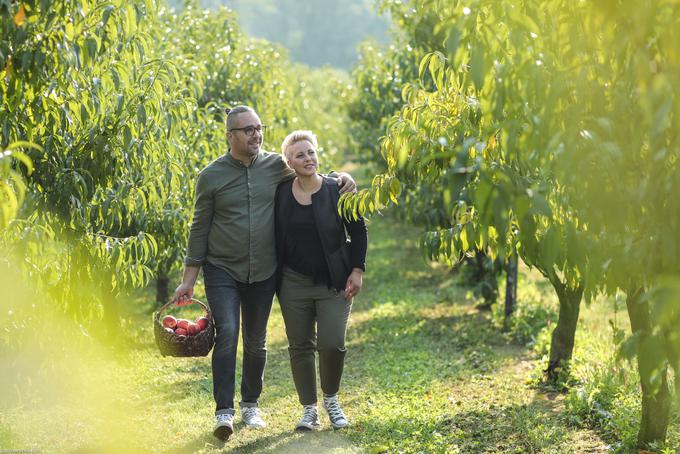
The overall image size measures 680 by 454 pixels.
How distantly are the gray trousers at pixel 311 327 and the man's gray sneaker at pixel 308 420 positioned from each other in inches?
2.5

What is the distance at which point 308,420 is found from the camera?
673 centimetres

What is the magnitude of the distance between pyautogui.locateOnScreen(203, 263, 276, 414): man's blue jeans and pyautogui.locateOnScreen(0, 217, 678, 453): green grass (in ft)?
1.54

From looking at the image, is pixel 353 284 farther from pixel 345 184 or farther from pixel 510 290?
pixel 510 290

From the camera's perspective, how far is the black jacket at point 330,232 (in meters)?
6.34

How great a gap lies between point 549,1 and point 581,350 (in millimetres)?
6720

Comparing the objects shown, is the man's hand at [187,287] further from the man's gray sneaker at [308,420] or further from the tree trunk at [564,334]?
the tree trunk at [564,334]

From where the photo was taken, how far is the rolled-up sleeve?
6375 millimetres

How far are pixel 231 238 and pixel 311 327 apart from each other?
3.06 feet

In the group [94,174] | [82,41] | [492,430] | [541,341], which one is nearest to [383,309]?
[541,341]

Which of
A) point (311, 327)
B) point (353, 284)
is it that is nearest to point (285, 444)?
point (311, 327)

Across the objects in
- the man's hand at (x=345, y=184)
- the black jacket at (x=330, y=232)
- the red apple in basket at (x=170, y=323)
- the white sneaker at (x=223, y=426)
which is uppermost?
the man's hand at (x=345, y=184)

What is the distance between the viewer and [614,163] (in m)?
3.65

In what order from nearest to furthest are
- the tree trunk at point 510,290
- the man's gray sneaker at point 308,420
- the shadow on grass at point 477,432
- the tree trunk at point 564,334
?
1. the shadow on grass at point 477,432
2. the man's gray sneaker at point 308,420
3. the tree trunk at point 564,334
4. the tree trunk at point 510,290

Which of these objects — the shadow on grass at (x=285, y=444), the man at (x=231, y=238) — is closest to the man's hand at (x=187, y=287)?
the man at (x=231, y=238)
